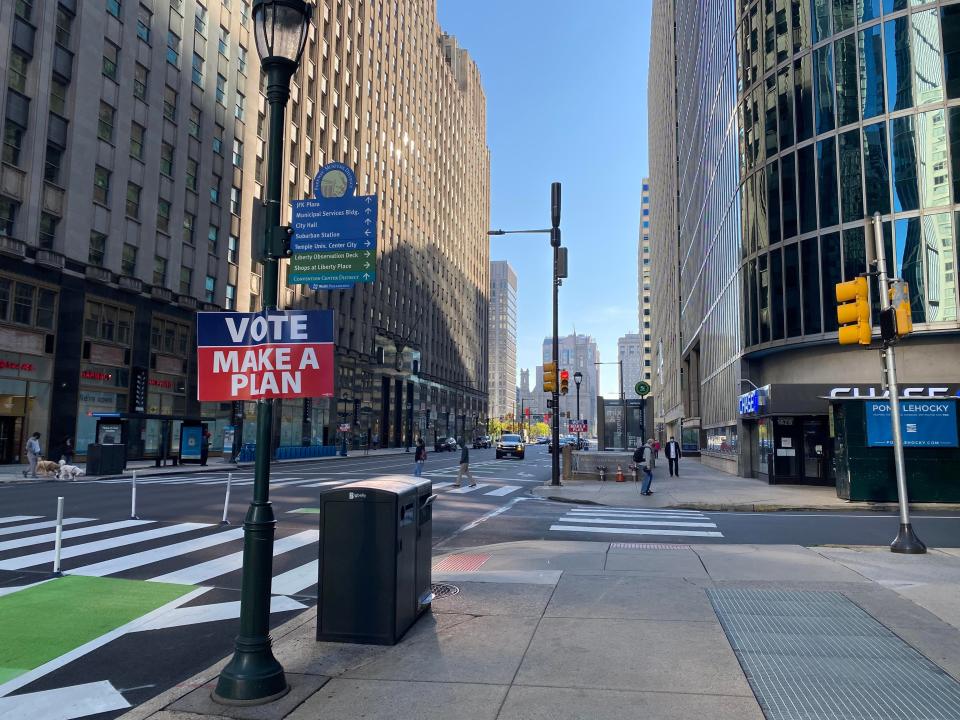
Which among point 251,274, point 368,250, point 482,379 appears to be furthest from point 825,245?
point 482,379

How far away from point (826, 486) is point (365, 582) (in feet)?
78.5

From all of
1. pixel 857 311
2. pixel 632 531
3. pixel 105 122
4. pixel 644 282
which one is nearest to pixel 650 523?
pixel 632 531

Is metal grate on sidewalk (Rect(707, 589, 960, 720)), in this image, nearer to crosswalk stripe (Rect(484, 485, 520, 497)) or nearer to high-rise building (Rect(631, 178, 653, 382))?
crosswalk stripe (Rect(484, 485, 520, 497))

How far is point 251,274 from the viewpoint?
166 feet

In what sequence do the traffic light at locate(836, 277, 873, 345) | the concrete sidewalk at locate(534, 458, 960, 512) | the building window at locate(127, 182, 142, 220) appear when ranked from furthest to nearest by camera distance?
the building window at locate(127, 182, 142, 220) < the concrete sidewalk at locate(534, 458, 960, 512) < the traffic light at locate(836, 277, 873, 345)

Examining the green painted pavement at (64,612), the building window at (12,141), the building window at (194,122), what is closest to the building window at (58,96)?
the building window at (12,141)

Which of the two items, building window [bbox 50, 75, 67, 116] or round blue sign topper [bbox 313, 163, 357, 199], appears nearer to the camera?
round blue sign topper [bbox 313, 163, 357, 199]

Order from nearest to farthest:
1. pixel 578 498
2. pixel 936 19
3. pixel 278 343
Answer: pixel 278 343
pixel 578 498
pixel 936 19

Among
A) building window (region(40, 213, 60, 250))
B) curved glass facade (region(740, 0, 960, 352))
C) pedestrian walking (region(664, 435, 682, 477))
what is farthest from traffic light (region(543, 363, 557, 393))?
building window (region(40, 213, 60, 250))

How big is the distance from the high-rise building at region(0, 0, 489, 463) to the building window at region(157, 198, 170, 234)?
78 millimetres

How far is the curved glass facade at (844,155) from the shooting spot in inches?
960

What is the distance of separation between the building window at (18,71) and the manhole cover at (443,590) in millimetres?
34264

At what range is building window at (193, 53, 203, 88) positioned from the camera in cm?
4424

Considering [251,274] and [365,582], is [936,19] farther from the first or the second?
[251,274]
